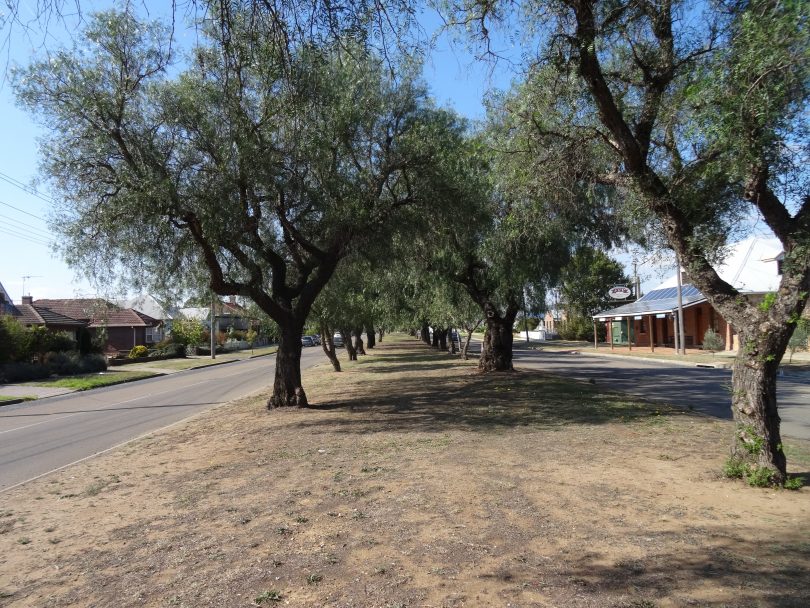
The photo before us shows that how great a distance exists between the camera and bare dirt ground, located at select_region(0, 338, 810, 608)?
4180 mm

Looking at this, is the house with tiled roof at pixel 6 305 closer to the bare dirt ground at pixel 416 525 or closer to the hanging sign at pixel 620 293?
the bare dirt ground at pixel 416 525

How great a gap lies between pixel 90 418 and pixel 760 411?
15.9 meters

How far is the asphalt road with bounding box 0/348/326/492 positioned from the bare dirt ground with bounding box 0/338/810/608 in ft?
4.00

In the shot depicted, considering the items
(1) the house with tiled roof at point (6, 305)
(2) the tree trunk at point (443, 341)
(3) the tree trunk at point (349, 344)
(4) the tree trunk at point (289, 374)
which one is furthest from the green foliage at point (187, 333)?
(4) the tree trunk at point (289, 374)

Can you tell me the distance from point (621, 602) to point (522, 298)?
17919mm

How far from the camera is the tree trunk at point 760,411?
21.3ft

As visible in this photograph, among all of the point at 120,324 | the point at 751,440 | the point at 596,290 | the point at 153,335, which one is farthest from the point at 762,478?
the point at 596,290

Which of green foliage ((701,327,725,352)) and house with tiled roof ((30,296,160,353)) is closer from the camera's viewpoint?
green foliage ((701,327,725,352))

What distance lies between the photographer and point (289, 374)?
1486cm

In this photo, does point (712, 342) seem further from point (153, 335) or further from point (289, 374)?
point (153, 335)

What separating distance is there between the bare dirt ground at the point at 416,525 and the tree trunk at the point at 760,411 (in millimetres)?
362

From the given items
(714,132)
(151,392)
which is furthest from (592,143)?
(151,392)

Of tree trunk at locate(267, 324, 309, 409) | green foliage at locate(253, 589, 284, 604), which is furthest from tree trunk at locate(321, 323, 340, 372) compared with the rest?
green foliage at locate(253, 589, 284, 604)

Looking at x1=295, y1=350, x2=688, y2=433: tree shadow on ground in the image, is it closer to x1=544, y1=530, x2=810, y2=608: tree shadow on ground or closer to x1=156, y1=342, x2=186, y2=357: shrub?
x1=544, y1=530, x2=810, y2=608: tree shadow on ground
